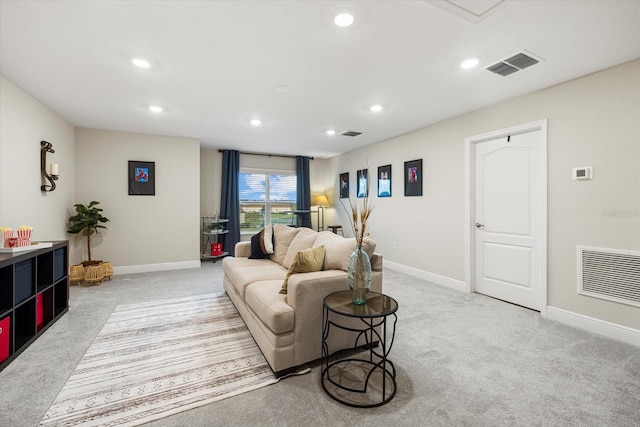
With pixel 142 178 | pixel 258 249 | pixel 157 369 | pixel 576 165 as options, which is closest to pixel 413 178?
pixel 576 165

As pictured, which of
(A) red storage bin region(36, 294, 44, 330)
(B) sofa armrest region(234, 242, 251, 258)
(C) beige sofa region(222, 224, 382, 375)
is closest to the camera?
(C) beige sofa region(222, 224, 382, 375)

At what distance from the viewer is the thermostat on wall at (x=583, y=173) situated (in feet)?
8.87

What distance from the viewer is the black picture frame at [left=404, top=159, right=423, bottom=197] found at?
4.64 m

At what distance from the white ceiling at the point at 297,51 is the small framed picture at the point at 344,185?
2842mm

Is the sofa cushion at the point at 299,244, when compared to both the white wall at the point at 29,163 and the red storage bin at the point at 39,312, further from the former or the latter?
the white wall at the point at 29,163

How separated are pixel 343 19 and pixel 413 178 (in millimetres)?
3238

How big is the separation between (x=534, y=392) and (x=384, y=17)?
8.39 feet

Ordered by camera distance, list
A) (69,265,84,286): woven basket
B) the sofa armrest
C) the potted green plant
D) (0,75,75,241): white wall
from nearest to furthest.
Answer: (0,75,75,241): white wall → the sofa armrest → (69,265,84,286): woven basket → the potted green plant

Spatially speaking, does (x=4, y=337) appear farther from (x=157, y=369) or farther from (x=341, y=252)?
(x=341, y=252)

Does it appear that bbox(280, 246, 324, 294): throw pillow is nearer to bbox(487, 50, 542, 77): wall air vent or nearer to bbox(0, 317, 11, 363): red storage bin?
bbox(0, 317, 11, 363): red storage bin

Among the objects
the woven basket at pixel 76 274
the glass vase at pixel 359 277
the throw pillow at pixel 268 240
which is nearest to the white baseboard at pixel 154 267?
the woven basket at pixel 76 274

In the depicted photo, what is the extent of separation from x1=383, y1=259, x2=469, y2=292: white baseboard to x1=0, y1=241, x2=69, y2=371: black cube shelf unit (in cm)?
455

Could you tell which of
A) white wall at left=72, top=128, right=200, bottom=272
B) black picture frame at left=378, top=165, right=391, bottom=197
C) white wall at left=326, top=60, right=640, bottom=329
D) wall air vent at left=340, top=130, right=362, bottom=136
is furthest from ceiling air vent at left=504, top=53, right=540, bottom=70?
white wall at left=72, top=128, right=200, bottom=272

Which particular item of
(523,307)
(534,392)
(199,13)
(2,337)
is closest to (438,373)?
(534,392)
